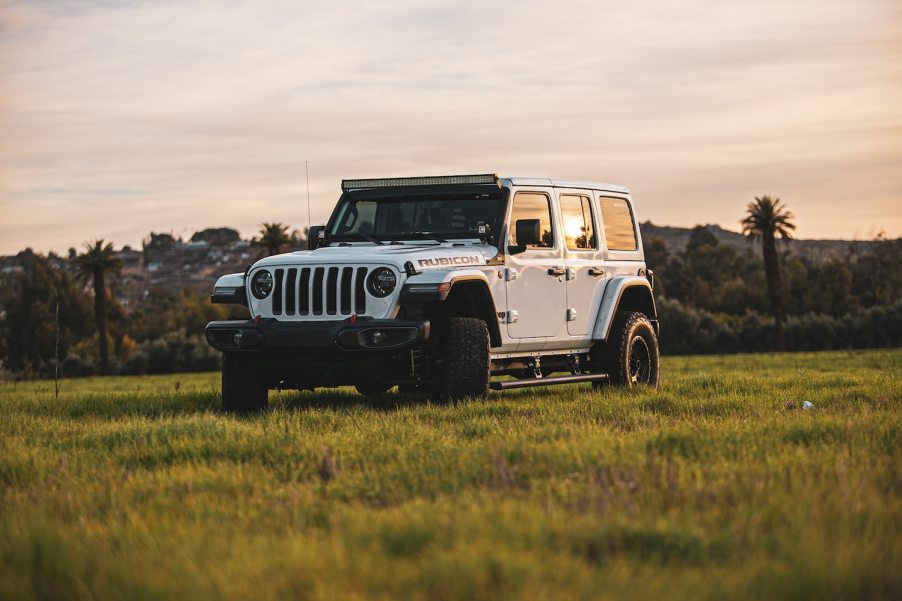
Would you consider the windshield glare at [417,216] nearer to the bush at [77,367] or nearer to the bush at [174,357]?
the bush at [174,357]

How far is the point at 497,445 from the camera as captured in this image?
287 inches

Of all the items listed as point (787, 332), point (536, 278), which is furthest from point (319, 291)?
point (787, 332)

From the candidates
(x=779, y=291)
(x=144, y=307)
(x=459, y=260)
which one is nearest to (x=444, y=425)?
(x=459, y=260)

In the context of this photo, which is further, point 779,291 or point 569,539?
point 779,291

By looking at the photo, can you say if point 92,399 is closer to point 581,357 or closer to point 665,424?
point 581,357

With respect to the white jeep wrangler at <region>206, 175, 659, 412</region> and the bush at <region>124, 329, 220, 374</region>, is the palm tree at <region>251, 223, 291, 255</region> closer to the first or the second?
the bush at <region>124, 329, 220, 374</region>

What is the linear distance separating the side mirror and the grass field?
303 cm

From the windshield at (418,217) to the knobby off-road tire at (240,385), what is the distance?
5.82 ft

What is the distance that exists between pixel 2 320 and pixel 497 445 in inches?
4262

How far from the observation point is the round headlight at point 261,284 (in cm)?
1071

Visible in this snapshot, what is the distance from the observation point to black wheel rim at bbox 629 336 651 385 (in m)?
13.4

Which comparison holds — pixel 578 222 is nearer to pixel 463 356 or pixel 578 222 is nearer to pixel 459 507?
pixel 463 356

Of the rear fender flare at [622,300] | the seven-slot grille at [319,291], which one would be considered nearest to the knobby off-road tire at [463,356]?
the seven-slot grille at [319,291]

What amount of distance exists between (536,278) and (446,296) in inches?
67.8
